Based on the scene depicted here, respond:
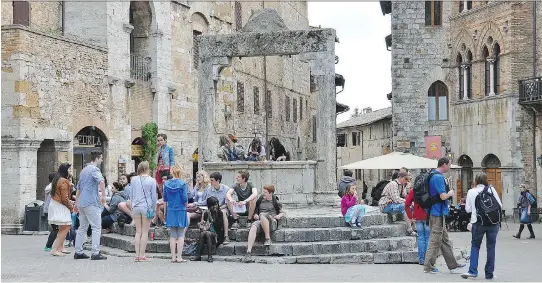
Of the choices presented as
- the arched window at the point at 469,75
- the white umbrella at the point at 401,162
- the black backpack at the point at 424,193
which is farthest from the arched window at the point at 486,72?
the black backpack at the point at 424,193

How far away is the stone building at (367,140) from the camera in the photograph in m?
47.3

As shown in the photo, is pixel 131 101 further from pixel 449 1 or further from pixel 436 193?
pixel 436 193

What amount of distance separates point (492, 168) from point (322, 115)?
16692 mm

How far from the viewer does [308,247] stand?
14594 millimetres

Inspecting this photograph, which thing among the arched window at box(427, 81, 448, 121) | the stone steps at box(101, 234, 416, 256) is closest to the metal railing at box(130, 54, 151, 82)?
the arched window at box(427, 81, 448, 121)

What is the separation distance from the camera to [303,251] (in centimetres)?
1457

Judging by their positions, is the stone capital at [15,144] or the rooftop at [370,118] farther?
the rooftop at [370,118]

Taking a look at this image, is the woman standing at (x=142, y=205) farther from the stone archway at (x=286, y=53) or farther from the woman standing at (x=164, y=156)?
the stone archway at (x=286, y=53)

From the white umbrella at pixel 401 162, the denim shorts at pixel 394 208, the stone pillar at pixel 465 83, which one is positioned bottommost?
the denim shorts at pixel 394 208

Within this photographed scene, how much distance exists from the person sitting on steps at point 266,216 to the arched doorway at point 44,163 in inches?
447

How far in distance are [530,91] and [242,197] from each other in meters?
19.3

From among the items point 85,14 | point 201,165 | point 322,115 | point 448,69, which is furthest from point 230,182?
point 448,69

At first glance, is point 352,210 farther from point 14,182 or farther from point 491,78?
point 491,78

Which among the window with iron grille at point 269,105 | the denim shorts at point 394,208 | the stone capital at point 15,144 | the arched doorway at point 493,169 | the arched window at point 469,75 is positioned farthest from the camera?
the window with iron grille at point 269,105
